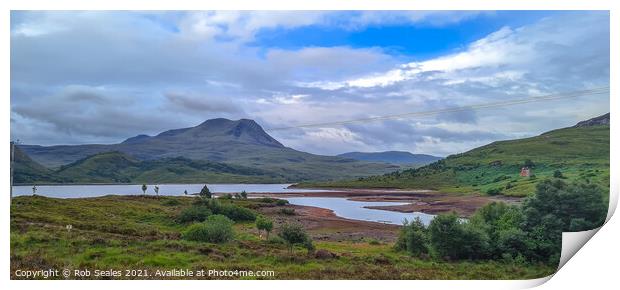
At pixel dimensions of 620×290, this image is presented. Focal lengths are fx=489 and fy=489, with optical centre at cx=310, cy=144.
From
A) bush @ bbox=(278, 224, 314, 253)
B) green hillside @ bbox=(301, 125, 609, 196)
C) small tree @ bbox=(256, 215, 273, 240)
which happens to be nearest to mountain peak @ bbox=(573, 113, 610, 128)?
green hillside @ bbox=(301, 125, 609, 196)

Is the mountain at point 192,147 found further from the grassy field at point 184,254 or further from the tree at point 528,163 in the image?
the tree at point 528,163

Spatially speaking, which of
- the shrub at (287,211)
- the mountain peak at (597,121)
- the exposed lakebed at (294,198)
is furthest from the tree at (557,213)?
the shrub at (287,211)

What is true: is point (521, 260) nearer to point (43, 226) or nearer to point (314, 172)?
point (43, 226)

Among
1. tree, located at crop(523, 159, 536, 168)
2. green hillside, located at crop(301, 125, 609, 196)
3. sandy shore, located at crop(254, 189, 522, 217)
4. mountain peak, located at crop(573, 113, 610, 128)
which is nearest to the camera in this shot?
mountain peak, located at crop(573, 113, 610, 128)

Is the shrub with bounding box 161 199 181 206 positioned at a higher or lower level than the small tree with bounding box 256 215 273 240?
higher

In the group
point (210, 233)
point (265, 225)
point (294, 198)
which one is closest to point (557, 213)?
point (265, 225)

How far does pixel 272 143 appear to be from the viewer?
38.3 metres

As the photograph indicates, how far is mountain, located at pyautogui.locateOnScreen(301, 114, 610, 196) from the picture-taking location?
2714 centimetres

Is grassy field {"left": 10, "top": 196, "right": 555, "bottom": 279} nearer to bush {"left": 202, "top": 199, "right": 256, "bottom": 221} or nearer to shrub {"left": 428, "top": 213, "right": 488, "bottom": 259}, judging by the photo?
shrub {"left": 428, "top": 213, "right": 488, "bottom": 259}

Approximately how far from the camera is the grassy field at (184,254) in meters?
19.8

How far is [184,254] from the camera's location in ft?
69.3

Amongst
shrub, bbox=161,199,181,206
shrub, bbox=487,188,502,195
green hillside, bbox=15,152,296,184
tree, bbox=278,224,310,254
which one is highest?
green hillside, bbox=15,152,296,184
